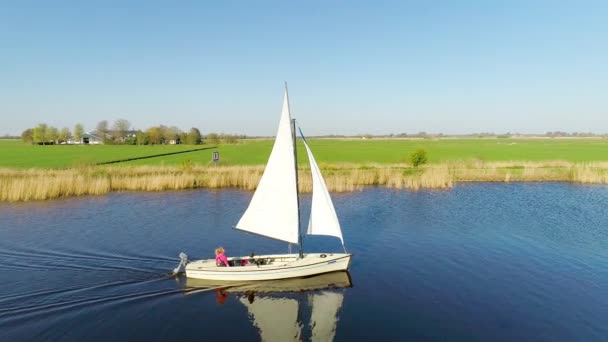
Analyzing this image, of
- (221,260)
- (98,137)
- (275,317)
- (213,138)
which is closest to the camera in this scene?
(275,317)

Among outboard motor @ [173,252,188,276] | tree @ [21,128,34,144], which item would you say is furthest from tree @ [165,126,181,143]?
outboard motor @ [173,252,188,276]

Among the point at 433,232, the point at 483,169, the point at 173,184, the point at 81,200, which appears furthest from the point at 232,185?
the point at 483,169

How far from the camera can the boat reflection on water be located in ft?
48.3

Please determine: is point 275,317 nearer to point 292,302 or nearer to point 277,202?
point 292,302

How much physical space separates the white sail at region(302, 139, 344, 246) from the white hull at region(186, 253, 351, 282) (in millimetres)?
1330

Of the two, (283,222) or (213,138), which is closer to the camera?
(283,222)

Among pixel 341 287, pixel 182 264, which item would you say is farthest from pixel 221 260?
pixel 341 287

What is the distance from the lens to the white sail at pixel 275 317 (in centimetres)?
1450

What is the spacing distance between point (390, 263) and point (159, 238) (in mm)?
15437

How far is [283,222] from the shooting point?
20250 mm

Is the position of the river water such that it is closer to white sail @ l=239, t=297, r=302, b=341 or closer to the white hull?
white sail @ l=239, t=297, r=302, b=341

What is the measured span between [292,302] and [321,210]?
501 cm

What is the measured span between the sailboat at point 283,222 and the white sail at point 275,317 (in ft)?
5.74

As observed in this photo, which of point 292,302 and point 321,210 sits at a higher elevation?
point 321,210
